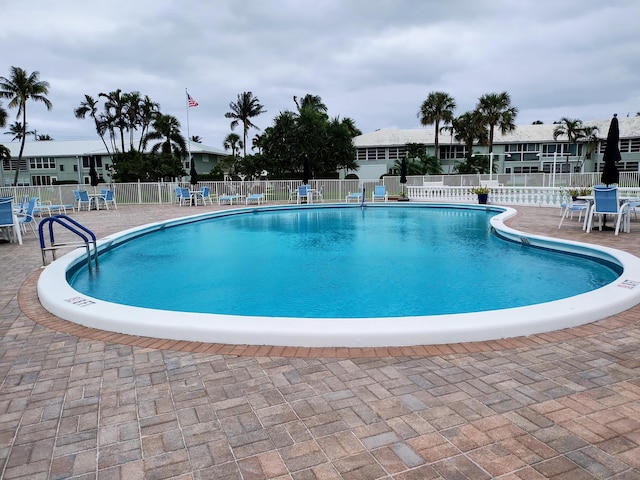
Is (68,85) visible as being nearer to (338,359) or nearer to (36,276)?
(36,276)

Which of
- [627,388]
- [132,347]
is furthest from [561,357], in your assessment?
[132,347]

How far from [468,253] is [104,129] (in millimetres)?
43500

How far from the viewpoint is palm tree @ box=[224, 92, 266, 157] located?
44.7m

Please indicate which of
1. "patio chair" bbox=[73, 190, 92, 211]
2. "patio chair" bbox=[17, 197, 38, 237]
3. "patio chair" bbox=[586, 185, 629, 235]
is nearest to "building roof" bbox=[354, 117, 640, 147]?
"patio chair" bbox=[73, 190, 92, 211]

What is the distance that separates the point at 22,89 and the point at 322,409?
132ft

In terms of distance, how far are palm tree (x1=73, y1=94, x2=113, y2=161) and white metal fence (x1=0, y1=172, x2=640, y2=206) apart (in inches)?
958

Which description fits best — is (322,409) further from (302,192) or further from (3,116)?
(3,116)

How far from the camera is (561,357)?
10.6 feet

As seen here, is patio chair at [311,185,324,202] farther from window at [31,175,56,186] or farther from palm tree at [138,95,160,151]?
window at [31,175,56,186]

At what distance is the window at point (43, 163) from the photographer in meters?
43.9

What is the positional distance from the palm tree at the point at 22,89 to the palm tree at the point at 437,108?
3029 cm

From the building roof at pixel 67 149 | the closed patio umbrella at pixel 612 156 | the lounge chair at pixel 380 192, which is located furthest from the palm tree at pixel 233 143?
the closed patio umbrella at pixel 612 156

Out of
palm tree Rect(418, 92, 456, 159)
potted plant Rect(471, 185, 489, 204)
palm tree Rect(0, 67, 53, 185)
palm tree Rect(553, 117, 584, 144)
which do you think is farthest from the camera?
palm tree Rect(553, 117, 584, 144)

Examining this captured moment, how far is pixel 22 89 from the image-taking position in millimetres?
33219
